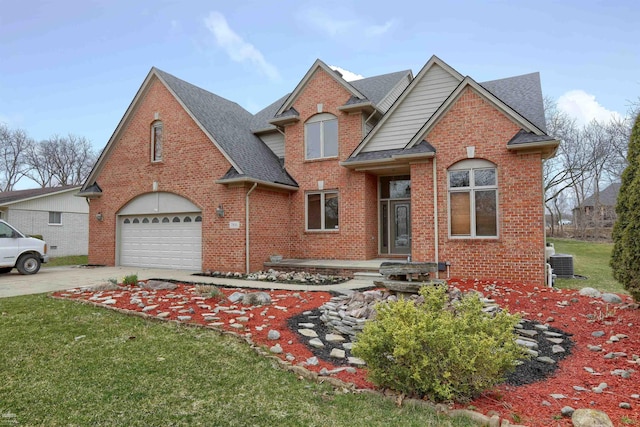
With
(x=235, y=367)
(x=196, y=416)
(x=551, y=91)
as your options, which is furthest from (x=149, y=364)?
(x=551, y=91)

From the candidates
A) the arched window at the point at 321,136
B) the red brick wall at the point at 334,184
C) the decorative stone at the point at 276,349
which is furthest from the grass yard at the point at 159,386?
the arched window at the point at 321,136

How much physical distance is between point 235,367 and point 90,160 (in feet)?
166

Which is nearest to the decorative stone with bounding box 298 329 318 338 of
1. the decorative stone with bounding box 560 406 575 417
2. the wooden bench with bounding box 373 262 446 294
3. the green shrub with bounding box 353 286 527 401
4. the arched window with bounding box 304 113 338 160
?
the green shrub with bounding box 353 286 527 401

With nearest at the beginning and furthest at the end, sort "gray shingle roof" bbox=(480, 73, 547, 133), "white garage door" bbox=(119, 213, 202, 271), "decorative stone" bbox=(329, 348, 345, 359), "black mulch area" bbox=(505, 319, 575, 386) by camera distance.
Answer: "black mulch area" bbox=(505, 319, 575, 386)
"decorative stone" bbox=(329, 348, 345, 359)
"gray shingle roof" bbox=(480, 73, 547, 133)
"white garage door" bbox=(119, 213, 202, 271)

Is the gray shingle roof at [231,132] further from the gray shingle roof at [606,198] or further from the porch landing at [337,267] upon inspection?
the gray shingle roof at [606,198]

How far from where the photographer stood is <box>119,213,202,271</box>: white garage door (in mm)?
13688

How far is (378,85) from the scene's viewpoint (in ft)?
51.1

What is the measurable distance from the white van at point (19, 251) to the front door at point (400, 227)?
12.9 meters

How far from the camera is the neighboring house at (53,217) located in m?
21.7

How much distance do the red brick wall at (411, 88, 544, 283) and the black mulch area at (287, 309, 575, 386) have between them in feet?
13.5

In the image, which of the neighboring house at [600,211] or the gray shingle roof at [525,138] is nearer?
the gray shingle roof at [525,138]

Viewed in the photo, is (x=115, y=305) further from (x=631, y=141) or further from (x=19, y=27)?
(x=19, y=27)

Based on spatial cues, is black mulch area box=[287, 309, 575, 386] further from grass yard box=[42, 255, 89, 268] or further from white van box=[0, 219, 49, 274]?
grass yard box=[42, 255, 89, 268]

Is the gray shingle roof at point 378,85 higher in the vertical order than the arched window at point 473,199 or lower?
higher
